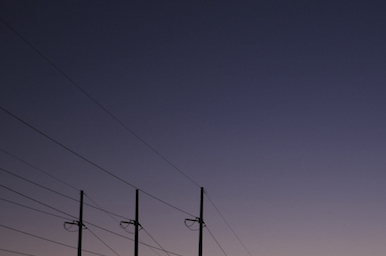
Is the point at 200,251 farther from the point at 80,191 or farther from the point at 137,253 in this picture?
the point at 80,191

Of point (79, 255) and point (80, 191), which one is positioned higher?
point (80, 191)

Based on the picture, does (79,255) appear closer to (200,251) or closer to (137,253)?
(137,253)

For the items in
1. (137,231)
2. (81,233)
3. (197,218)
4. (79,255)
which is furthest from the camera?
(197,218)

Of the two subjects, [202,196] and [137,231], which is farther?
[202,196]

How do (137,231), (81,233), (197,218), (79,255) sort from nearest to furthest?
(79,255)
(81,233)
(137,231)
(197,218)

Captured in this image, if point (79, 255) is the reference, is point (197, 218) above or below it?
above

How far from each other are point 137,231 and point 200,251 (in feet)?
19.2

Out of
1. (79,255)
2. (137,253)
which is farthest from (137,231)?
(79,255)

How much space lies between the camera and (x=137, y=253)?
4906cm

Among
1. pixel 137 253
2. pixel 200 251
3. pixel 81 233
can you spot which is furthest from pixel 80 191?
pixel 200 251

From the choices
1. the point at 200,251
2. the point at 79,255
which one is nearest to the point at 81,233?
the point at 79,255

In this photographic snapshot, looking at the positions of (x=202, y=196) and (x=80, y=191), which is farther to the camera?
(x=202, y=196)

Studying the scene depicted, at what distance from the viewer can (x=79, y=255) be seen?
44.8 meters

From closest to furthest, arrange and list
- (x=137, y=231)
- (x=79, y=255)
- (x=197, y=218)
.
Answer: (x=79, y=255) < (x=137, y=231) < (x=197, y=218)
